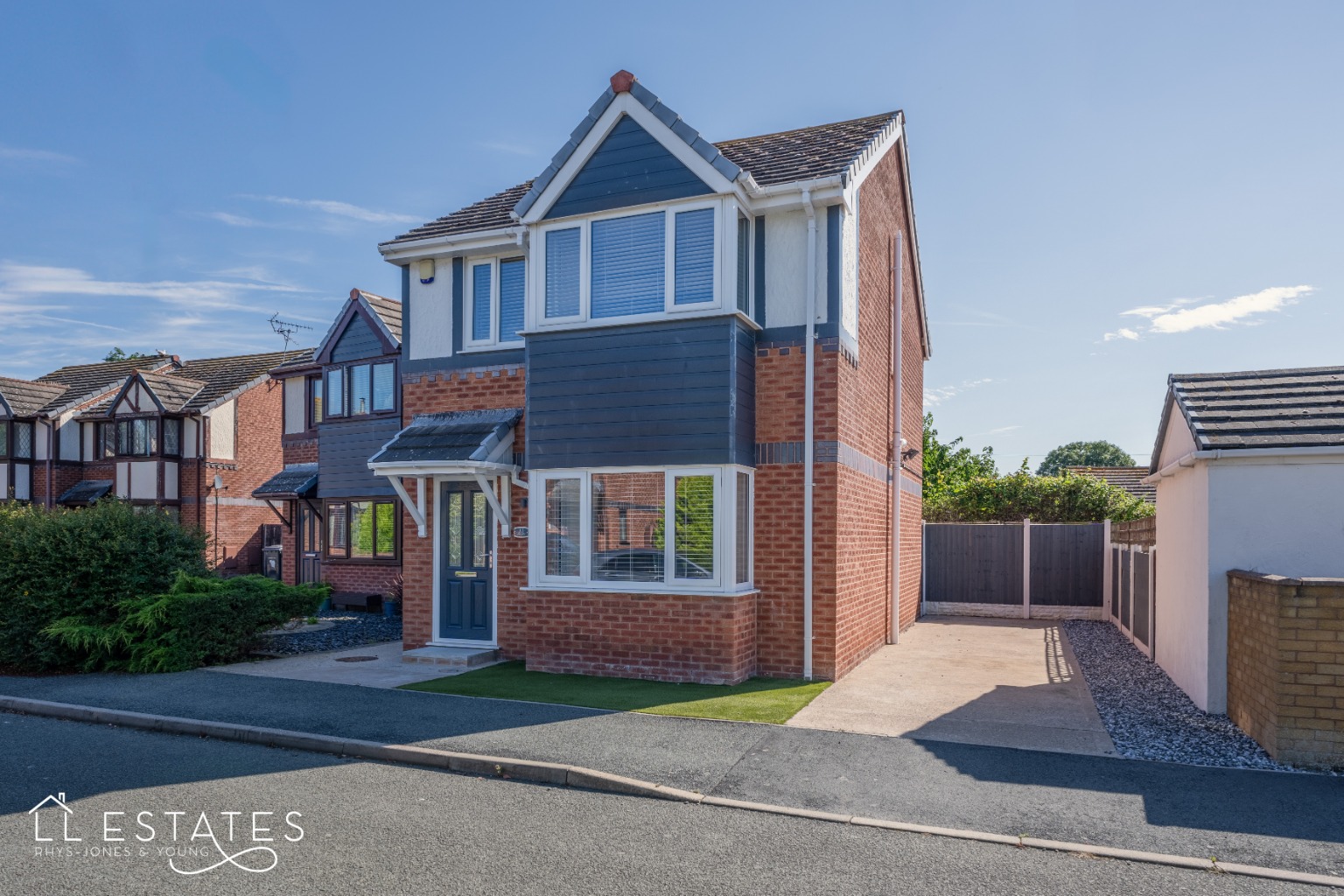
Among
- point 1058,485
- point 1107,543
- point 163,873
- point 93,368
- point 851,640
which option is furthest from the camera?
point 93,368

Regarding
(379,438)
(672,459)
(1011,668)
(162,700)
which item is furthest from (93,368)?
(1011,668)

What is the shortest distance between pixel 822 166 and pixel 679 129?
180cm

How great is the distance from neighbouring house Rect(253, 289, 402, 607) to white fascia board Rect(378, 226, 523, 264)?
6.51 m

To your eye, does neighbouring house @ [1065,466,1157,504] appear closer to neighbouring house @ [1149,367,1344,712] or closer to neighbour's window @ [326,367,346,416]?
neighbouring house @ [1149,367,1344,712]

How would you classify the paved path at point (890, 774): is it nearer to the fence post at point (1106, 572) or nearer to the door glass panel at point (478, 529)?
the door glass panel at point (478, 529)

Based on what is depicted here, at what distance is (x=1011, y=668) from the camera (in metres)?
12.0

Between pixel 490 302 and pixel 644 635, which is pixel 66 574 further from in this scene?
pixel 644 635

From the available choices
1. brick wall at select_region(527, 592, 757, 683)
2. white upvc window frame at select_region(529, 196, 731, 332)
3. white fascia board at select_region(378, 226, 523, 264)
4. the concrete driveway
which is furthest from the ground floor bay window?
white fascia board at select_region(378, 226, 523, 264)

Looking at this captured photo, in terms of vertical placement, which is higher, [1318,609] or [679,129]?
[679,129]

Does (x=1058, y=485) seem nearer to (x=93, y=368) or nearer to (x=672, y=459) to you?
(x=672, y=459)

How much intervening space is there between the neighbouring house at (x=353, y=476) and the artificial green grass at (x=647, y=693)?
9629mm

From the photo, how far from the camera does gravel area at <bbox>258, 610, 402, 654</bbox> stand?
1388cm

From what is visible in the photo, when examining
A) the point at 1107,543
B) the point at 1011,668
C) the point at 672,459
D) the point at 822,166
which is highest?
the point at 822,166

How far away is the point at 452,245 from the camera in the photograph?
12680 mm
